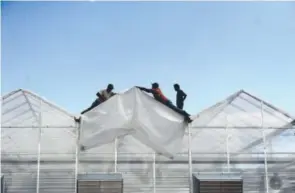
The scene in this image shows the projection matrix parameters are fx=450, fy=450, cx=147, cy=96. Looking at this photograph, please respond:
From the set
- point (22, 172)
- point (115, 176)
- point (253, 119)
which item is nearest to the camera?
point (115, 176)

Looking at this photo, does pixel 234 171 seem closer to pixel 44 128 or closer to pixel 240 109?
pixel 240 109

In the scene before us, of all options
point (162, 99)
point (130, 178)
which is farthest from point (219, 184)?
point (162, 99)

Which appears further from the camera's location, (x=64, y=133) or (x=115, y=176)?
(x=64, y=133)

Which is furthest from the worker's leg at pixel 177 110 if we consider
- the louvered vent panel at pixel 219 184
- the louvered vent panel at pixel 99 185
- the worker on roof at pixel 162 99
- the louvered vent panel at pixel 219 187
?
the louvered vent panel at pixel 99 185

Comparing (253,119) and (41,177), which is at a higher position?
(253,119)

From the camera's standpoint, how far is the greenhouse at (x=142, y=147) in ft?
33.8

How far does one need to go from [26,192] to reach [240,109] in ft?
17.8

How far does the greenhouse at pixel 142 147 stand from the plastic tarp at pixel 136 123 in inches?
0.9

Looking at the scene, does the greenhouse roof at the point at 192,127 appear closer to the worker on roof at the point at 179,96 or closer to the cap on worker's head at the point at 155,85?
the worker on roof at the point at 179,96

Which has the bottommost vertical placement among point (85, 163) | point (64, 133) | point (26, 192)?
point (26, 192)

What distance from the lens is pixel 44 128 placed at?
10.4 meters

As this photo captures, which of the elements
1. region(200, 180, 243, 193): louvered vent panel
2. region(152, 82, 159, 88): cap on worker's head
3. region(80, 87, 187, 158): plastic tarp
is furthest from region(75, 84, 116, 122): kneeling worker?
region(200, 180, 243, 193): louvered vent panel

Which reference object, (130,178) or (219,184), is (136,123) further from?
(219,184)

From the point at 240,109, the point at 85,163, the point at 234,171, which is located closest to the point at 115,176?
the point at 85,163
